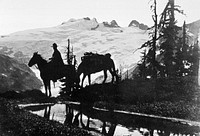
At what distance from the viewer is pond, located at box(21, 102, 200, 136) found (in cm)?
1276

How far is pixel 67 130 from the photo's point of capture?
11039mm

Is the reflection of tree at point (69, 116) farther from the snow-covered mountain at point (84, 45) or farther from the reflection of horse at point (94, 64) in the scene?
the snow-covered mountain at point (84, 45)

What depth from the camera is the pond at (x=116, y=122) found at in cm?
1276

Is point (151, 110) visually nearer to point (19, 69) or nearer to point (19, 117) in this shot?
point (19, 117)

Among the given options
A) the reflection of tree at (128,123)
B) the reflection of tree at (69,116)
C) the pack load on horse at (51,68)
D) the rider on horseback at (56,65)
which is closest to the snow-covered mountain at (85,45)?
the pack load on horse at (51,68)

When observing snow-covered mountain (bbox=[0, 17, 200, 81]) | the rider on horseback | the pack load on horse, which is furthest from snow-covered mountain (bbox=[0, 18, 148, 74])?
the rider on horseback

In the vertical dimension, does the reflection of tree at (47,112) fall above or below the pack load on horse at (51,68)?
below

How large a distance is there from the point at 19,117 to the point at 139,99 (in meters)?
10.1

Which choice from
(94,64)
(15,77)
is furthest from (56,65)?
(15,77)

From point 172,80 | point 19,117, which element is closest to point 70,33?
point 172,80

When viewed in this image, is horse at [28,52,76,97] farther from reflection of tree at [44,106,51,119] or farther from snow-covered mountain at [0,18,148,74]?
snow-covered mountain at [0,18,148,74]

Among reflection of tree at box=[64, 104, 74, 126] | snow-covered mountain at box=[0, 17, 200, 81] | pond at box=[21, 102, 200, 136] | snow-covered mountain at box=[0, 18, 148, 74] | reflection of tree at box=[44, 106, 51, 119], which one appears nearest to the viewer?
pond at box=[21, 102, 200, 136]

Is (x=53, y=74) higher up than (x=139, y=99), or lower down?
higher up

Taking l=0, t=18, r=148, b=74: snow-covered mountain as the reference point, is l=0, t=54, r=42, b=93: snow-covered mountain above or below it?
below
